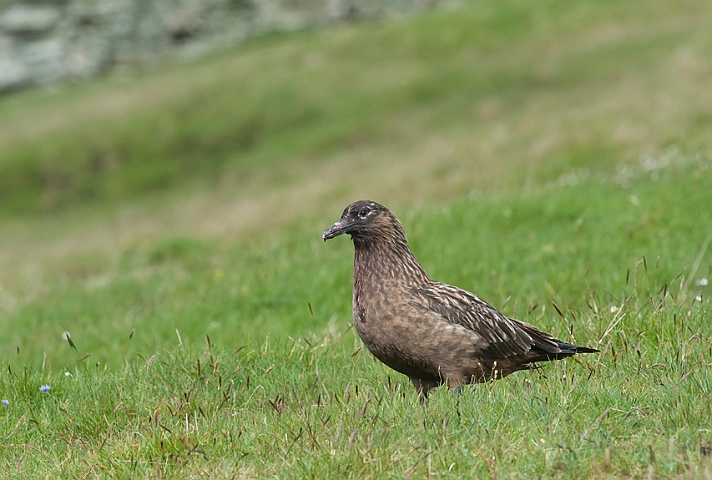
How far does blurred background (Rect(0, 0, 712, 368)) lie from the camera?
1173cm

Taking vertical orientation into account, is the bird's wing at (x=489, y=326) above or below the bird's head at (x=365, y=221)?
below

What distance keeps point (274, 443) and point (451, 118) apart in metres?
22.6

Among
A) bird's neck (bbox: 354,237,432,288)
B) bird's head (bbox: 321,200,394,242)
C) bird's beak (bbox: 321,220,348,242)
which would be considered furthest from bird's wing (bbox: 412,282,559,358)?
bird's beak (bbox: 321,220,348,242)

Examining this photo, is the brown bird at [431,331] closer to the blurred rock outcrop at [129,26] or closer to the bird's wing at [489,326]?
the bird's wing at [489,326]

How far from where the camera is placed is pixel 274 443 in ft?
14.6

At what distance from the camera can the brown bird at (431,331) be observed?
556 cm

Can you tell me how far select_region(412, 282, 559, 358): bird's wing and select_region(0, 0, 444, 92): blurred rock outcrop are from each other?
39656mm

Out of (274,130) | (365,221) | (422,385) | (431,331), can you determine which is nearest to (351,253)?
(365,221)

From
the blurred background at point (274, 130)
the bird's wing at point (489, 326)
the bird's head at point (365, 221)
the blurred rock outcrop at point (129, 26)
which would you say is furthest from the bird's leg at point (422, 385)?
the blurred rock outcrop at point (129, 26)

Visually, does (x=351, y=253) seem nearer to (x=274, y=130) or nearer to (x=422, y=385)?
(x=422, y=385)

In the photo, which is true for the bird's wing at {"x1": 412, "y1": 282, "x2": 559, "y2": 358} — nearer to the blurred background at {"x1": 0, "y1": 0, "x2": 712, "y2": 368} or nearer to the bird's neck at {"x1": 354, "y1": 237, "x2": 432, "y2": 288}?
the bird's neck at {"x1": 354, "y1": 237, "x2": 432, "y2": 288}

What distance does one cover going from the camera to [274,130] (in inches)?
1138

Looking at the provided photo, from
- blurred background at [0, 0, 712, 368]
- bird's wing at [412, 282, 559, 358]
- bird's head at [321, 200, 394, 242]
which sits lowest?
blurred background at [0, 0, 712, 368]

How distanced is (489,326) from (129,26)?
140ft
